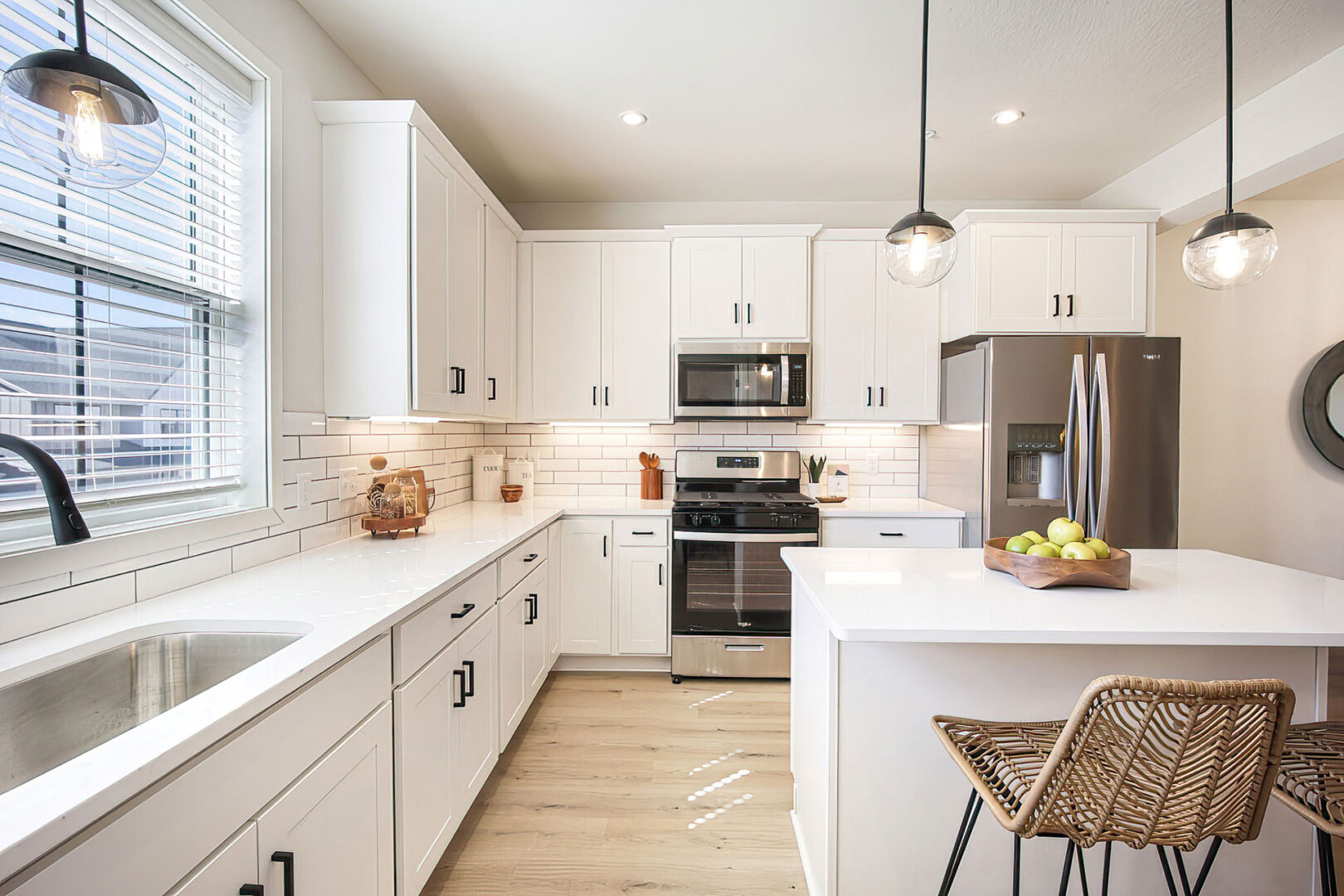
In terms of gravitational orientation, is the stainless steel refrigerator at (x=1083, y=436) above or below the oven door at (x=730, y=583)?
above

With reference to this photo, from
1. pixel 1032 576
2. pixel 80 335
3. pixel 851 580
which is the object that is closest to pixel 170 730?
pixel 80 335

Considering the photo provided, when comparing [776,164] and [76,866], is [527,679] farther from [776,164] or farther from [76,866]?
[776,164]

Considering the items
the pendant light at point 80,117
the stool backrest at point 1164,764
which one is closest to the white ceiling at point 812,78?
the pendant light at point 80,117

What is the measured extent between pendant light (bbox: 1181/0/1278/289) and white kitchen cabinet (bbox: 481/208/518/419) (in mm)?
2602

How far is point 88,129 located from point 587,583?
2.66 meters

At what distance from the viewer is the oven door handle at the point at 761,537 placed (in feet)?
10.1

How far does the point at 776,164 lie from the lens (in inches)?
123

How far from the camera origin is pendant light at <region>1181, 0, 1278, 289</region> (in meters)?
1.60

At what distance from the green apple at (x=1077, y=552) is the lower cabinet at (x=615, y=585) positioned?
196cm

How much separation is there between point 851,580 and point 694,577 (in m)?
1.61

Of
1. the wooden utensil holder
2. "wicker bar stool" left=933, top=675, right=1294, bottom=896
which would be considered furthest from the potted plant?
"wicker bar stool" left=933, top=675, right=1294, bottom=896

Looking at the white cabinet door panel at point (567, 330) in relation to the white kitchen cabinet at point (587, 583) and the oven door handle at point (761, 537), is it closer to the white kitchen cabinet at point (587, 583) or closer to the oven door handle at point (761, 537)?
the white kitchen cabinet at point (587, 583)

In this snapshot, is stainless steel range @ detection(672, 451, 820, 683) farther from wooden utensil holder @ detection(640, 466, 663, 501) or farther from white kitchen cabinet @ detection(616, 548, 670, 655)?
wooden utensil holder @ detection(640, 466, 663, 501)

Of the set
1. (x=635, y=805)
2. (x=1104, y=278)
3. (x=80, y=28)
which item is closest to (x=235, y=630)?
(x=80, y=28)
